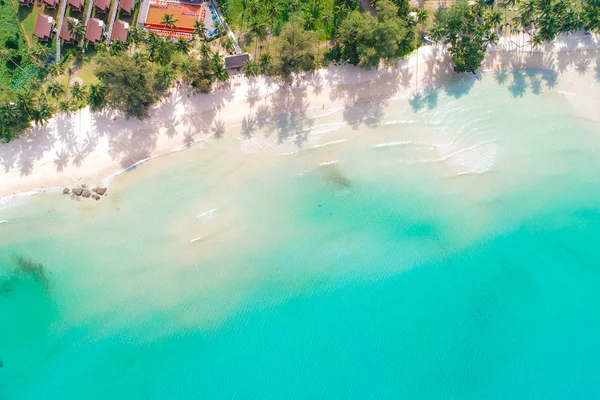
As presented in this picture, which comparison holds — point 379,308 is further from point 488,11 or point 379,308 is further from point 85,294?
point 488,11

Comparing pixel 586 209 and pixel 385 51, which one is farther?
pixel 586 209

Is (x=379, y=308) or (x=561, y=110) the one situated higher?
(x=561, y=110)

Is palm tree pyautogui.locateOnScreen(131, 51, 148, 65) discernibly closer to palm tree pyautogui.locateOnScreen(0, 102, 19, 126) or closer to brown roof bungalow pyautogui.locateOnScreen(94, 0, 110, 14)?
brown roof bungalow pyautogui.locateOnScreen(94, 0, 110, 14)

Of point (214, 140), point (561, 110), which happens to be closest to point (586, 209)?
point (561, 110)

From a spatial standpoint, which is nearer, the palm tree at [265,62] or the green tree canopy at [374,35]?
the green tree canopy at [374,35]

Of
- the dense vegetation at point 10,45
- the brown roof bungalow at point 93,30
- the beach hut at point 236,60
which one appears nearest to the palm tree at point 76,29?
the brown roof bungalow at point 93,30

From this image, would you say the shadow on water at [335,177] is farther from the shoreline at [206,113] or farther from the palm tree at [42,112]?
the palm tree at [42,112]
